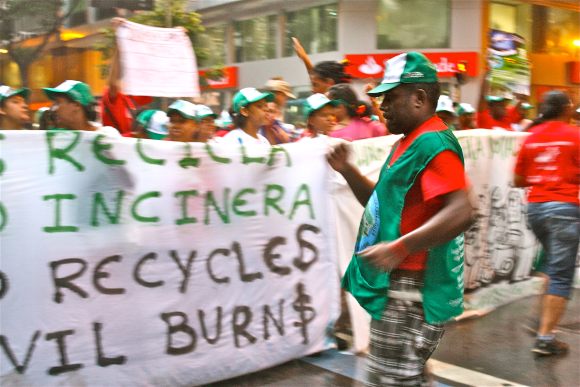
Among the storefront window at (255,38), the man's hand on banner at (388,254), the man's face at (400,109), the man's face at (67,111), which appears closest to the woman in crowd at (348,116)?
Answer: the man's face at (67,111)

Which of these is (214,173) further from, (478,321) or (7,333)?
(478,321)

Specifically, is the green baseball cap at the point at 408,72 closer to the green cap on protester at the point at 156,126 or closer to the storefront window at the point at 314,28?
the green cap on protester at the point at 156,126

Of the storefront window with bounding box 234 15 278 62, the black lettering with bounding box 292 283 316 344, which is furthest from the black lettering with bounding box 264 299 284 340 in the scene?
the storefront window with bounding box 234 15 278 62

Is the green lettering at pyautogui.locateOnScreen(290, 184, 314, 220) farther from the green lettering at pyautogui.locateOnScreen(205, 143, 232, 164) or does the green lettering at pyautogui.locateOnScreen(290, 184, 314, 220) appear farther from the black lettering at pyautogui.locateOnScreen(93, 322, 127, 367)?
the black lettering at pyautogui.locateOnScreen(93, 322, 127, 367)

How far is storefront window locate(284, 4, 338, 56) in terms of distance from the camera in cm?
2073

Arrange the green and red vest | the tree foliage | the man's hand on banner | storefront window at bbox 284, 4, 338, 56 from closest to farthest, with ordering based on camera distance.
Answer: the man's hand on banner → the green and red vest → the tree foliage → storefront window at bbox 284, 4, 338, 56

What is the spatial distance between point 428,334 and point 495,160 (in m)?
4.20

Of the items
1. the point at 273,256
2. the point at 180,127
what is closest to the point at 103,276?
the point at 273,256

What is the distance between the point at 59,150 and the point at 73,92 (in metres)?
0.78

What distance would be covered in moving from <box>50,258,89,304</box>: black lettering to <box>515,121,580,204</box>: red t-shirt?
327cm

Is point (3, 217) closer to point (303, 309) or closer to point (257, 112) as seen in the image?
point (303, 309)

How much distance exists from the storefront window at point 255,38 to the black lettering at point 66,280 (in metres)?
19.9

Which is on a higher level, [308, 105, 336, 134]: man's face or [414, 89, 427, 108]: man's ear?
[414, 89, 427, 108]: man's ear

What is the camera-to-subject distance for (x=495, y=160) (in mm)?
6656
